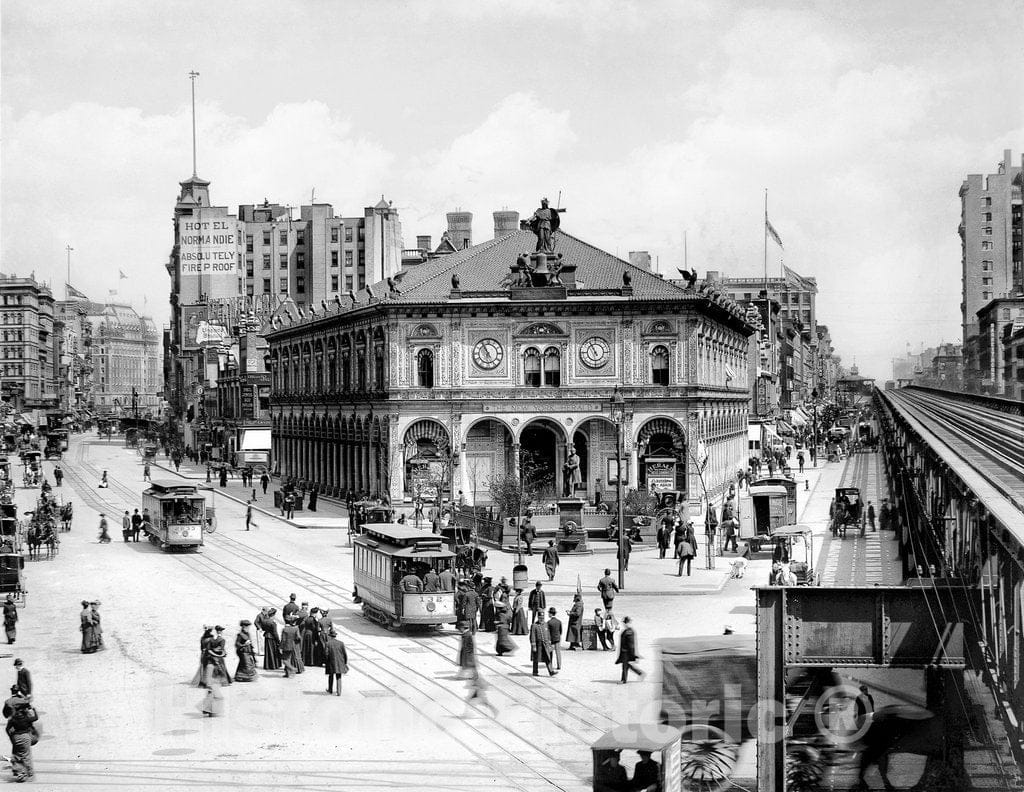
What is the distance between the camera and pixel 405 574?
30.6 m

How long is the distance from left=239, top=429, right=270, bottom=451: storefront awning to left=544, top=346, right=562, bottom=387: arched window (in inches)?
1595

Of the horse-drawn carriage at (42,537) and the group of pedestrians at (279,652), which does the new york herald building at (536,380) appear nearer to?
the horse-drawn carriage at (42,537)

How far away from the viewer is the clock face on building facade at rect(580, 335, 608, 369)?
211 ft

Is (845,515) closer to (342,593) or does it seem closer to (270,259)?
(342,593)

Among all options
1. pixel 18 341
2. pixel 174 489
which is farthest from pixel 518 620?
pixel 18 341

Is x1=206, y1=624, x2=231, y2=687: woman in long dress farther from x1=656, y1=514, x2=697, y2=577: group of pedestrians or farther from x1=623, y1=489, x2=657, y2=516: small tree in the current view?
x1=623, y1=489, x2=657, y2=516: small tree

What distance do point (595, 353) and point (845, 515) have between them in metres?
18.9

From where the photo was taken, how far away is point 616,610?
3400cm

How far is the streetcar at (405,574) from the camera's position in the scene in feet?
99.8

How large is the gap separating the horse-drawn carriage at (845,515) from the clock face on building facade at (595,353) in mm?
16557

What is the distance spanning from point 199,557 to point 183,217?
4906 inches

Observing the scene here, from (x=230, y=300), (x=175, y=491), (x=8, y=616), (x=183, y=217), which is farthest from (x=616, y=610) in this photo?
(x=183, y=217)

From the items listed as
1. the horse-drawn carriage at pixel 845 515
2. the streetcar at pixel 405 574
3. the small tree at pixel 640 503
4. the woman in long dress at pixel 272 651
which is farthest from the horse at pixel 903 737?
the small tree at pixel 640 503

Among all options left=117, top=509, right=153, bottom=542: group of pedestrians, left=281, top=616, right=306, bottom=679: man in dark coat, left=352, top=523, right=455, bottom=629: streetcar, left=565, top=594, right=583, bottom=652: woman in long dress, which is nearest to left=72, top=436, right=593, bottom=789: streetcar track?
left=352, top=523, right=455, bottom=629: streetcar
